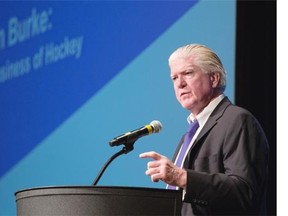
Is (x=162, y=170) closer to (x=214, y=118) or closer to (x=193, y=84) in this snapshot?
(x=214, y=118)

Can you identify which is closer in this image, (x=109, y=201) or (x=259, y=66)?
(x=109, y=201)

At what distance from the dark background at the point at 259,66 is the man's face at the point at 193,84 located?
701 mm

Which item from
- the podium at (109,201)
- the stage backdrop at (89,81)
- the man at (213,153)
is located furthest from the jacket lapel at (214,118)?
the stage backdrop at (89,81)

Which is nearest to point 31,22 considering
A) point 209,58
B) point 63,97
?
point 63,97

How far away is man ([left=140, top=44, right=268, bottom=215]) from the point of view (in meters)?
2.27

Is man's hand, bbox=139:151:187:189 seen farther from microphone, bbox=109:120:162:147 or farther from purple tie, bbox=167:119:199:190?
purple tie, bbox=167:119:199:190

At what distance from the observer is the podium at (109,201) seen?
7.04 ft

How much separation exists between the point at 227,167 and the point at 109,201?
480 millimetres

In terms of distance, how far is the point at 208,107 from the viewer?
2.66 m

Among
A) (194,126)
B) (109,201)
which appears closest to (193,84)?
(194,126)

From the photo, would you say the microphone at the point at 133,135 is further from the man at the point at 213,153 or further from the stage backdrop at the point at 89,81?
the stage backdrop at the point at 89,81

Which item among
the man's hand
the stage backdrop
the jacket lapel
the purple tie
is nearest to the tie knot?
the purple tie

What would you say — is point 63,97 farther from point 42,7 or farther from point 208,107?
point 208,107

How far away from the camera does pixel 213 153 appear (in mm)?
2428
